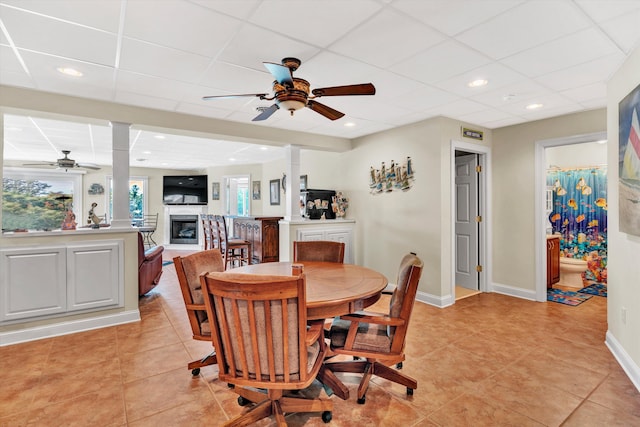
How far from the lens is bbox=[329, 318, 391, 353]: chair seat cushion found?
6.50 ft

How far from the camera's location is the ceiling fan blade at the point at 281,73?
192 cm

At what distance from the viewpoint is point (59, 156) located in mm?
7031

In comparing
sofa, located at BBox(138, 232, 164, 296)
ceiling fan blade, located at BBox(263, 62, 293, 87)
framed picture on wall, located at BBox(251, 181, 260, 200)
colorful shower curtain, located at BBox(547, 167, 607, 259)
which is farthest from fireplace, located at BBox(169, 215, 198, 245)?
colorful shower curtain, located at BBox(547, 167, 607, 259)

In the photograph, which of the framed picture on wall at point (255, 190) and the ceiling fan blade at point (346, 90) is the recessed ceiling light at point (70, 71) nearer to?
the ceiling fan blade at point (346, 90)

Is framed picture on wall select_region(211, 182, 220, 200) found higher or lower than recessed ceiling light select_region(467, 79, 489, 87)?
lower

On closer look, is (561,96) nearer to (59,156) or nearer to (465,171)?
(465,171)

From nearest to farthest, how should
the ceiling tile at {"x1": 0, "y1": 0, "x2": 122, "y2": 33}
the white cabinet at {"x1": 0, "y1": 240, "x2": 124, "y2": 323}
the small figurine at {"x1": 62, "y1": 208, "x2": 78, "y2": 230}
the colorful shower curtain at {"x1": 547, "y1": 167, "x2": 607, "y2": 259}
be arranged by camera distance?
1. the ceiling tile at {"x1": 0, "y1": 0, "x2": 122, "y2": 33}
2. the white cabinet at {"x1": 0, "y1": 240, "x2": 124, "y2": 323}
3. the small figurine at {"x1": 62, "y1": 208, "x2": 78, "y2": 230}
4. the colorful shower curtain at {"x1": 547, "y1": 167, "x2": 607, "y2": 259}

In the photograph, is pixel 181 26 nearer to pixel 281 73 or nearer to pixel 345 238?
pixel 281 73

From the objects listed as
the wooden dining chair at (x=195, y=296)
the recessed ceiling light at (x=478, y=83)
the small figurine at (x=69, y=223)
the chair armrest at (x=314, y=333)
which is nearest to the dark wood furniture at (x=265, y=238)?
the small figurine at (x=69, y=223)

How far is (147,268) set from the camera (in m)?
4.25

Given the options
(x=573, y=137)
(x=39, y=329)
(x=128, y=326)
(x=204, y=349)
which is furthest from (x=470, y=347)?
(x=39, y=329)

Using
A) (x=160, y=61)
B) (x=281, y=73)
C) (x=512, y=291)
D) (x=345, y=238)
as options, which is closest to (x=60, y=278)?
(x=160, y=61)

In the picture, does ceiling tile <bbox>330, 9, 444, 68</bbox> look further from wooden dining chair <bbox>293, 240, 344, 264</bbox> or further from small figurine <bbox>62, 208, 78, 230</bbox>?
small figurine <bbox>62, 208, 78, 230</bbox>

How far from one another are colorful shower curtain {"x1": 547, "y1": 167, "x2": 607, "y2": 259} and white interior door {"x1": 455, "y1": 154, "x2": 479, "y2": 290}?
180cm
